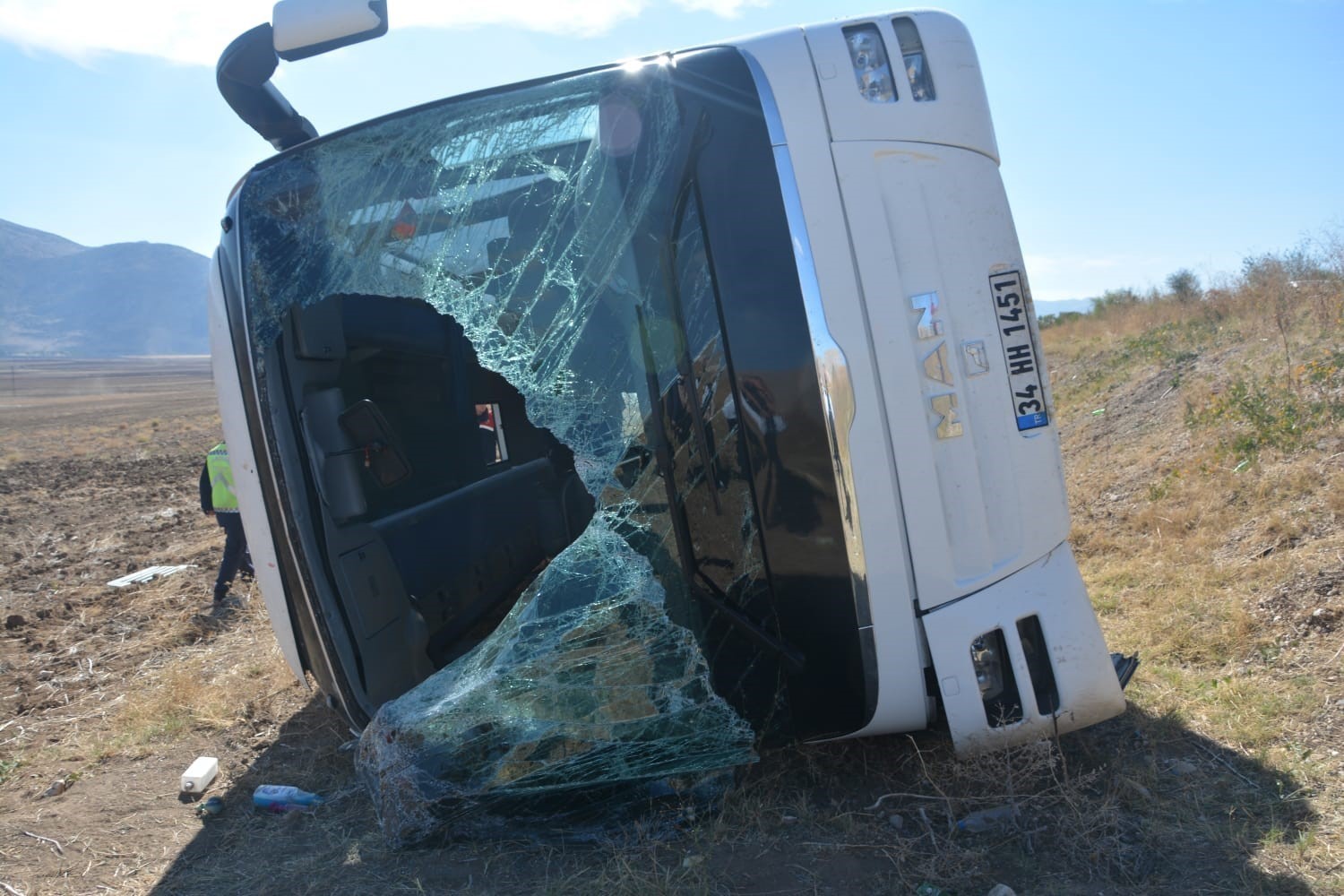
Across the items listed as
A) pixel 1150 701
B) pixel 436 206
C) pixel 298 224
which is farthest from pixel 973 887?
pixel 298 224

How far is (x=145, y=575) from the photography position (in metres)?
7.74

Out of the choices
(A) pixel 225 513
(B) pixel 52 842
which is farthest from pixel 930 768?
(A) pixel 225 513

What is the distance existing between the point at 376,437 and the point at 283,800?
1.33 meters

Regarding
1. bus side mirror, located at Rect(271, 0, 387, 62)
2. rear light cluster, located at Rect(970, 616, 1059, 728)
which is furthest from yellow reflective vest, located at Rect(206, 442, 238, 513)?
rear light cluster, located at Rect(970, 616, 1059, 728)

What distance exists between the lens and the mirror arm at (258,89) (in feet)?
11.7

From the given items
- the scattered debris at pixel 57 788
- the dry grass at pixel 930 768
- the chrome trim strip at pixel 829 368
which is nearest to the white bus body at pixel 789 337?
the chrome trim strip at pixel 829 368

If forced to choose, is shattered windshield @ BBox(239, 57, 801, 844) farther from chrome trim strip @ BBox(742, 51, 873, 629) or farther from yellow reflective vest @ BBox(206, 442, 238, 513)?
yellow reflective vest @ BBox(206, 442, 238, 513)

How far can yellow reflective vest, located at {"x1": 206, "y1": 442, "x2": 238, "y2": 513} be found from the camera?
6383 millimetres

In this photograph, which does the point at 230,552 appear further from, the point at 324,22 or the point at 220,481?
the point at 324,22

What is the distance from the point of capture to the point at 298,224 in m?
3.13

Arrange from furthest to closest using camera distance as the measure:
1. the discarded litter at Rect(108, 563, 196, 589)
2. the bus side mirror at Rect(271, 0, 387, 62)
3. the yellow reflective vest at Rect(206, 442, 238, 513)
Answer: the discarded litter at Rect(108, 563, 196, 589) < the yellow reflective vest at Rect(206, 442, 238, 513) < the bus side mirror at Rect(271, 0, 387, 62)

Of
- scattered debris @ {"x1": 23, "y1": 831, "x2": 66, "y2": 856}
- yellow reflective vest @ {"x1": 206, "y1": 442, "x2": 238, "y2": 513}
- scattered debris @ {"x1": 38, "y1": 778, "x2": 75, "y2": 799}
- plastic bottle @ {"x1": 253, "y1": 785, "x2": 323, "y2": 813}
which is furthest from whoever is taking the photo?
yellow reflective vest @ {"x1": 206, "y1": 442, "x2": 238, "y2": 513}

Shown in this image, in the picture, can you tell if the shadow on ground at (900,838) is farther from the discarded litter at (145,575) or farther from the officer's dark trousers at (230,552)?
the discarded litter at (145,575)

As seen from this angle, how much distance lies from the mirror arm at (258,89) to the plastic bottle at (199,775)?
2.36 metres
